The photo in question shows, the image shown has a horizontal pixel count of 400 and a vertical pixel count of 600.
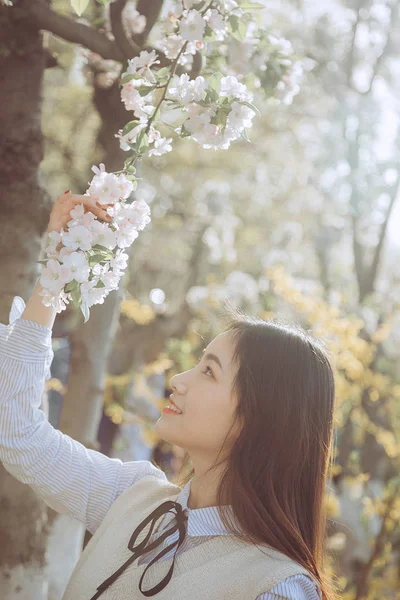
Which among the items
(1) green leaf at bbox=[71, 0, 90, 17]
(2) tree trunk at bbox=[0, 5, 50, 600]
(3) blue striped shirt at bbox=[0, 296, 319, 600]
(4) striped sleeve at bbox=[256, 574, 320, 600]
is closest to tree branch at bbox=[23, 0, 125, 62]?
(2) tree trunk at bbox=[0, 5, 50, 600]

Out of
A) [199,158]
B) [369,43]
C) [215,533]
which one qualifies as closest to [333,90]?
[369,43]

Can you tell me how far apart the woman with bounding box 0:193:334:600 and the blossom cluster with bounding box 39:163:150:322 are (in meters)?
0.05

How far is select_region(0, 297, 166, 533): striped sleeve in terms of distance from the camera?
1.52 meters

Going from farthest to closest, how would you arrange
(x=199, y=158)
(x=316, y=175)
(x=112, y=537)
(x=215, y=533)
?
(x=199, y=158) → (x=316, y=175) → (x=112, y=537) → (x=215, y=533)

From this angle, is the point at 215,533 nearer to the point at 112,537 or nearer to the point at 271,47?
the point at 112,537

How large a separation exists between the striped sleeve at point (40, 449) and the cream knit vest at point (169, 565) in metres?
0.07

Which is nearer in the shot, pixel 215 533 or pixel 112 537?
pixel 215 533

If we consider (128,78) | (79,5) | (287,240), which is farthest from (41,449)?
(287,240)

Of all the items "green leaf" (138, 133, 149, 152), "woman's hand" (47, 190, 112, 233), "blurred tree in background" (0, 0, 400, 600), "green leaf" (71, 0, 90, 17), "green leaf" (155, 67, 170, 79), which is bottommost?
"blurred tree in background" (0, 0, 400, 600)

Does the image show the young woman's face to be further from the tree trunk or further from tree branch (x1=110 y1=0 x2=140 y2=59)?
tree branch (x1=110 y1=0 x2=140 y2=59)

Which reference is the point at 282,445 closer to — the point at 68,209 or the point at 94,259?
the point at 94,259

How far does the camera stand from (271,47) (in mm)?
2232

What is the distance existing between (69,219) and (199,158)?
28.2 ft

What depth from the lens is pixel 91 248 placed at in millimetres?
1351
